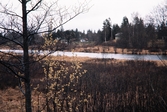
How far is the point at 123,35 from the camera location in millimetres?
52719

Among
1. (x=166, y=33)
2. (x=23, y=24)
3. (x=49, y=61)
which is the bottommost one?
(x=49, y=61)

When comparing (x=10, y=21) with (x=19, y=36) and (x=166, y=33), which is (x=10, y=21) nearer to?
(x=19, y=36)

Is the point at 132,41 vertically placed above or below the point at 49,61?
above

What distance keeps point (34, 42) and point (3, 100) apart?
846cm

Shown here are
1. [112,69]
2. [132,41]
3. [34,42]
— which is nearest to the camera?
[34,42]

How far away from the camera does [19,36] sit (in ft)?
12.6

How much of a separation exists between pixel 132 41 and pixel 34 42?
4728 cm

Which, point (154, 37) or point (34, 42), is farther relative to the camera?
point (154, 37)

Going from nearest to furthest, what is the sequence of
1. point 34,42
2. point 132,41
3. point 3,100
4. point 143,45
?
point 34,42 → point 3,100 → point 143,45 → point 132,41

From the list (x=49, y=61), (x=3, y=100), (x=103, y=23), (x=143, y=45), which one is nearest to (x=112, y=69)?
(x=3, y=100)

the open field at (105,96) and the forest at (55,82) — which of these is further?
the open field at (105,96)

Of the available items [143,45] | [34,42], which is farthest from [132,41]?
[34,42]

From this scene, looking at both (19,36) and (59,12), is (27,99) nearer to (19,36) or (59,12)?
(19,36)

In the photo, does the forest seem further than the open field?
No
